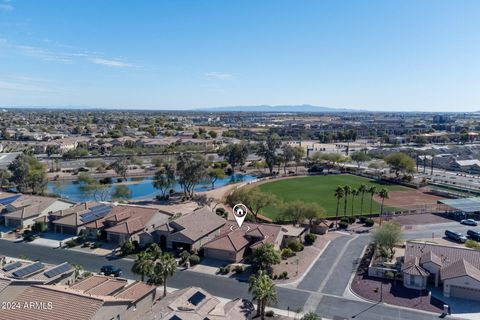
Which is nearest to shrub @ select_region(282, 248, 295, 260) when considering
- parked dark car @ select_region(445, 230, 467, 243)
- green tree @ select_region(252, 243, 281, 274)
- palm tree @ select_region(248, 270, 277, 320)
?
green tree @ select_region(252, 243, 281, 274)

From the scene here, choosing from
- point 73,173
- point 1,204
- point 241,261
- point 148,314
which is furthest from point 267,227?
point 73,173

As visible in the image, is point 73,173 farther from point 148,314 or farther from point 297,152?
point 148,314

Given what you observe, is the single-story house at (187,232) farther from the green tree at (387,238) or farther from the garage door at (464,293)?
the garage door at (464,293)

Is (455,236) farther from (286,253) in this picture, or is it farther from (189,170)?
(189,170)

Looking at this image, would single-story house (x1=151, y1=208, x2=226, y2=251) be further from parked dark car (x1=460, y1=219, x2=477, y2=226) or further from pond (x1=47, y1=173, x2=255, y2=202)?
parked dark car (x1=460, y1=219, x2=477, y2=226)

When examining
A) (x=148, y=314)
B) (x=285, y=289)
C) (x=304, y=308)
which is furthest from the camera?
(x=285, y=289)
